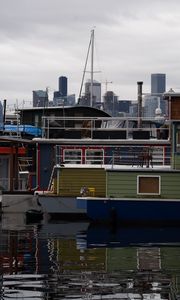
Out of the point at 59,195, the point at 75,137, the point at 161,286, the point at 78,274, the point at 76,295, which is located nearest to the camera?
the point at 76,295

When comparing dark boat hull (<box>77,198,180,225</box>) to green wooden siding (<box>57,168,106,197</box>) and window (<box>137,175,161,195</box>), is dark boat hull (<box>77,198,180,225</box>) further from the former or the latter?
green wooden siding (<box>57,168,106,197</box>)

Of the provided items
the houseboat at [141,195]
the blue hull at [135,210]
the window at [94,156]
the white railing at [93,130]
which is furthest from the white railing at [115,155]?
the blue hull at [135,210]

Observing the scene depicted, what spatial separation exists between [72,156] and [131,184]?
914 centimetres

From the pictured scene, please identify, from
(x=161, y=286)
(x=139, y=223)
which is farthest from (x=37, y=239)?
(x=161, y=286)

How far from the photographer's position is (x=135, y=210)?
3488 cm

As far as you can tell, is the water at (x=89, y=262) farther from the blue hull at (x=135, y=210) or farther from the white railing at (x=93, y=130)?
the white railing at (x=93, y=130)

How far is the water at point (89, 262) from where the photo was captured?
57.5 feet

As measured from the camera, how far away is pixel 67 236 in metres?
30.5

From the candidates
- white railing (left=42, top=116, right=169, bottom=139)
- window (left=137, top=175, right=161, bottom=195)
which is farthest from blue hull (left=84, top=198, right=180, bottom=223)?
white railing (left=42, top=116, right=169, bottom=139)

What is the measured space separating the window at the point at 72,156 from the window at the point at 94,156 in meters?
0.45

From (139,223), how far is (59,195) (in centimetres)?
480

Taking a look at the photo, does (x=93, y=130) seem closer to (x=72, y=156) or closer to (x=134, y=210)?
(x=72, y=156)

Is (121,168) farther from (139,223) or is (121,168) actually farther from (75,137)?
(75,137)

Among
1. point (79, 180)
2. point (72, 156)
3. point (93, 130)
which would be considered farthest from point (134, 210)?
point (93, 130)
